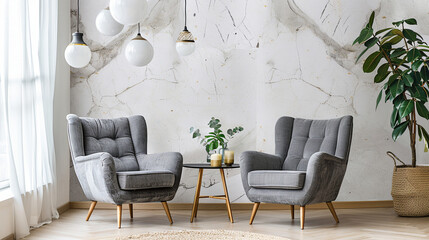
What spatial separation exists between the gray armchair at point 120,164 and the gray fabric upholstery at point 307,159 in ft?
2.31

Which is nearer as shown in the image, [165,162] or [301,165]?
[165,162]

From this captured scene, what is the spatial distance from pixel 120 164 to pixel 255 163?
1.23m

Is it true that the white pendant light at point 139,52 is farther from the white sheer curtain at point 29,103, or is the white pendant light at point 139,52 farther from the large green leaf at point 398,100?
the large green leaf at point 398,100

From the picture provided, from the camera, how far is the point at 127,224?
4496mm

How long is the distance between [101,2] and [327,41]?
7.88ft

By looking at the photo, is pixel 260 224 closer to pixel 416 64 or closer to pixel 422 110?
pixel 422 110

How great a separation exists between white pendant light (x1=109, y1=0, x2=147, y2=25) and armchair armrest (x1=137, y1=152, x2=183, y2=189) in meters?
2.06

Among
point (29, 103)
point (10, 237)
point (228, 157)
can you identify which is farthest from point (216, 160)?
point (10, 237)

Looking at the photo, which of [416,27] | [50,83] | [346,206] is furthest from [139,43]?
[416,27]

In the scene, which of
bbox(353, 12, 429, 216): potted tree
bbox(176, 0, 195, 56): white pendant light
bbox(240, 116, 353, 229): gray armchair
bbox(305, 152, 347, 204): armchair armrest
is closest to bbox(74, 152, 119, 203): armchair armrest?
bbox(240, 116, 353, 229): gray armchair

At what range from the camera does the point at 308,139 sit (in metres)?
4.93

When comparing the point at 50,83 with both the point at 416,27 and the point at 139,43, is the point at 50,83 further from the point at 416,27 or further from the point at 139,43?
the point at 416,27

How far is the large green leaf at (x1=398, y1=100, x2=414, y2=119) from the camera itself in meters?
4.84

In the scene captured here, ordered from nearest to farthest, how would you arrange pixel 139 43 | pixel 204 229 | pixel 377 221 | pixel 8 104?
pixel 139 43 → pixel 8 104 → pixel 204 229 → pixel 377 221
